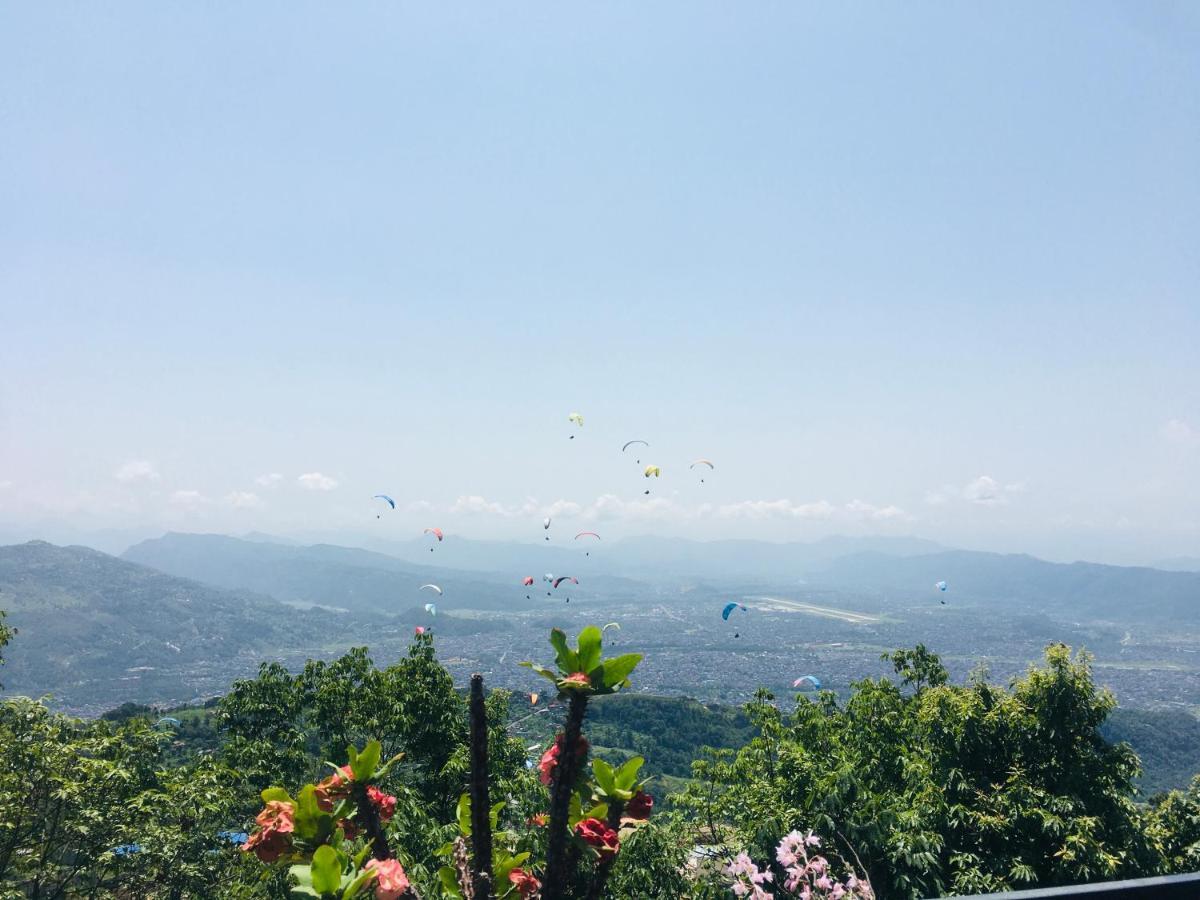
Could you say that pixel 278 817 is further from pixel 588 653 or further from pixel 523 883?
pixel 588 653

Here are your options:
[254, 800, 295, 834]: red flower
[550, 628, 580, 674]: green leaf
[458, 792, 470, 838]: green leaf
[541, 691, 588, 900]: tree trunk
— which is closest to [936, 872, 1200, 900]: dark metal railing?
[541, 691, 588, 900]: tree trunk

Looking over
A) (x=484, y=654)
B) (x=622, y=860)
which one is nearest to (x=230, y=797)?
(x=622, y=860)

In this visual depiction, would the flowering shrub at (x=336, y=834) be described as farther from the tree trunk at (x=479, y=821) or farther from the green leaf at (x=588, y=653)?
the green leaf at (x=588, y=653)

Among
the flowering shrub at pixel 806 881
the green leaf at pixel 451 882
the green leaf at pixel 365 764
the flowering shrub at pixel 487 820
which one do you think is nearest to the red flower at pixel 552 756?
the flowering shrub at pixel 487 820

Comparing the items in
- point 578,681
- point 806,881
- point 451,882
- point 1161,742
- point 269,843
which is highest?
point 578,681

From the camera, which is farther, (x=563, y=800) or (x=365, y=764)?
(x=365, y=764)

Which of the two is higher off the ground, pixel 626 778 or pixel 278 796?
pixel 626 778

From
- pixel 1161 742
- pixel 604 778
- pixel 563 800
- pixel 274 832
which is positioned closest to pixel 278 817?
pixel 274 832
